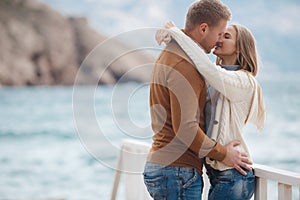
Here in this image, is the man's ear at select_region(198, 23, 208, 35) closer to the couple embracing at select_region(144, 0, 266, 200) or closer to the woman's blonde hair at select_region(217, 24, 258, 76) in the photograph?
the couple embracing at select_region(144, 0, 266, 200)

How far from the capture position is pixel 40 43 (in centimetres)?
1554

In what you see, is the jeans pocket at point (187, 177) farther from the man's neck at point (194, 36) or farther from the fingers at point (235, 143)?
the man's neck at point (194, 36)

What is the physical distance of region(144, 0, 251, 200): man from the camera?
5.72ft

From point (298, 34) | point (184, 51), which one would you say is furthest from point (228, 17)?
point (298, 34)

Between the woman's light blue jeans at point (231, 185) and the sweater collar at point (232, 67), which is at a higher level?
the sweater collar at point (232, 67)

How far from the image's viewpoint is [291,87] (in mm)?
15172

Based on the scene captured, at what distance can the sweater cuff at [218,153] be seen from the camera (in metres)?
1.80

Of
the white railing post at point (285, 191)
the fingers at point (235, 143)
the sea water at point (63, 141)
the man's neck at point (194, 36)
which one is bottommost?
the white railing post at point (285, 191)

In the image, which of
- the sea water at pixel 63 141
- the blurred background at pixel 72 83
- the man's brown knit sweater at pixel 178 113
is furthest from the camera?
the blurred background at pixel 72 83

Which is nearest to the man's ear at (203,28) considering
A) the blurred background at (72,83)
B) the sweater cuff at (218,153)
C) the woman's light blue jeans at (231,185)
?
the sweater cuff at (218,153)

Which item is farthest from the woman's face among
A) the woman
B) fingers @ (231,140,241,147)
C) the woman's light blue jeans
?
the woman's light blue jeans

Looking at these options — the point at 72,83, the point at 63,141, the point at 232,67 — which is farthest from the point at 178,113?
the point at 72,83

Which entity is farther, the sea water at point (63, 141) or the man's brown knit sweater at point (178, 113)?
the sea water at point (63, 141)

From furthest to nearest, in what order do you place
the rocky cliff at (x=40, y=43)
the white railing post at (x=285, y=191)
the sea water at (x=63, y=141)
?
1. the rocky cliff at (x=40, y=43)
2. the sea water at (x=63, y=141)
3. the white railing post at (x=285, y=191)
